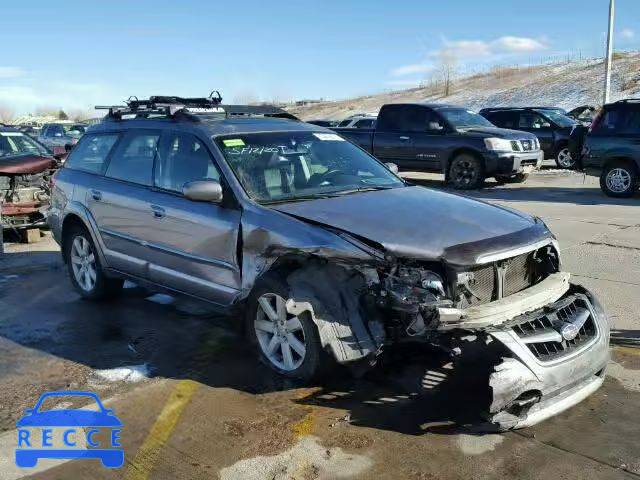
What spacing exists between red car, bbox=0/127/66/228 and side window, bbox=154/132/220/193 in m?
5.19

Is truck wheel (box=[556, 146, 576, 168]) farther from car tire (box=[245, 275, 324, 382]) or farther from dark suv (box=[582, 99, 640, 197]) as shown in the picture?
car tire (box=[245, 275, 324, 382])

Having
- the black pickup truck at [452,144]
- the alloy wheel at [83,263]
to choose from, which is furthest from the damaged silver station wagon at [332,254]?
the black pickup truck at [452,144]

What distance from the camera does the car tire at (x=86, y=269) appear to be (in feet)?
21.8

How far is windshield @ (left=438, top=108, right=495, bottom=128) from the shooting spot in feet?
50.4

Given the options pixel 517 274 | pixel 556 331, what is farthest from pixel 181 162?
pixel 556 331

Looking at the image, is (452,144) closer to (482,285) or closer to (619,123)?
(619,123)

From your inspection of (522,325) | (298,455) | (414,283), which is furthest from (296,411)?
(522,325)

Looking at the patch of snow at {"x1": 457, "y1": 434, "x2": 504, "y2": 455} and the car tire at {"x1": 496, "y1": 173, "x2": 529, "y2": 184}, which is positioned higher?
the patch of snow at {"x1": 457, "y1": 434, "x2": 504, "y2": 455}

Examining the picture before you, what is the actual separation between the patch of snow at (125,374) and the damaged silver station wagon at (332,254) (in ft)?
2.33

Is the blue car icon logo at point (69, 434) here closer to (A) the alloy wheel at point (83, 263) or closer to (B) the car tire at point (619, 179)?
(A) the alloy wheel at point (83, 263)

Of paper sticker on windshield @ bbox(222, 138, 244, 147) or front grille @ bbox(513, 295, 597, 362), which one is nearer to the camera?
front grille @ bbox(513, 295, 597, 362)

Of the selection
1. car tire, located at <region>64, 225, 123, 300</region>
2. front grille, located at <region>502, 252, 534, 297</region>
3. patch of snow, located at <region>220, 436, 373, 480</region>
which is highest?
front grille, located at <region>502, 252, 534, 297</region>

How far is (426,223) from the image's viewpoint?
4312mm

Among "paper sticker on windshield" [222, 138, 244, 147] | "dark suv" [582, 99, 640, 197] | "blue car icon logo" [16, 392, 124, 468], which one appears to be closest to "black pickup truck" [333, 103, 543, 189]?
"dark suv" [582, 99, 640, 197]
